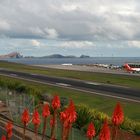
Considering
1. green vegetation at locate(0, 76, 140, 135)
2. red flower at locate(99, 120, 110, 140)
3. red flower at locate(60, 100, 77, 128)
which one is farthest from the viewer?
green vegetation at locate(0, 76, 140, 135)

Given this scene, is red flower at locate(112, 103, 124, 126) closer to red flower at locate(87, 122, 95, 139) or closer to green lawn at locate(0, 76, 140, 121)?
red flower at locate(87, 122, 95, 139)

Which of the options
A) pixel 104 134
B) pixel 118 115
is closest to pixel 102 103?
pixel 118 115

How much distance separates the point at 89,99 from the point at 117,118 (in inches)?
1995

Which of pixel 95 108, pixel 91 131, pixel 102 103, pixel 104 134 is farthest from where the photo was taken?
pixel 102 103

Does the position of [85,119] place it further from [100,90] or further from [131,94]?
[100,90]

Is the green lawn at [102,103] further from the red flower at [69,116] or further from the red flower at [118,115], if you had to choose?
the red flower at [118,115]

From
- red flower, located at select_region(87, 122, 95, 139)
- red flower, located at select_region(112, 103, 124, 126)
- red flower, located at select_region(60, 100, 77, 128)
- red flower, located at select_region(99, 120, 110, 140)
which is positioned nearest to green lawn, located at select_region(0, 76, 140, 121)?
red flower, located at select_region(60, 100, 77, 128)

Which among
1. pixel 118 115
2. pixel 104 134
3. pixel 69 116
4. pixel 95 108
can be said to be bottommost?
pixel 95 108

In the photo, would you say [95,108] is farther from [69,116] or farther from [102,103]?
[69,116]

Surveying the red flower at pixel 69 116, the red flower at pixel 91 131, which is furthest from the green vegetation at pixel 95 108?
the red flower at pixel 91 131

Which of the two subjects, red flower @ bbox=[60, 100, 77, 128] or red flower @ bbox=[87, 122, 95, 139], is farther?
red flower @ bbox=[60, 100, 77, 128]

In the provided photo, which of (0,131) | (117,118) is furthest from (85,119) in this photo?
(117,118)

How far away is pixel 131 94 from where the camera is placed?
63250mm

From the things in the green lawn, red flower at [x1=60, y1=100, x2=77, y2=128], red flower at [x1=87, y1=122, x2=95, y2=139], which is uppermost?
red flower at [x1=60, y1=100, x2=77, y2=128]
